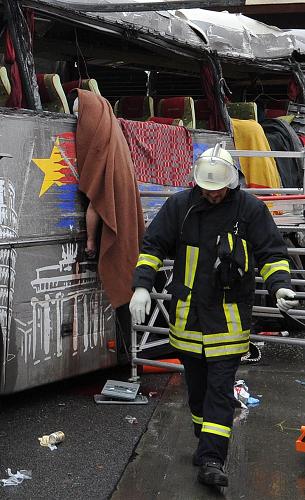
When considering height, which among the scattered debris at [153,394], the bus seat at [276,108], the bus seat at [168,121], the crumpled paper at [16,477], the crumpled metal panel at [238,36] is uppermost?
the crumpled metal panel at [238,36]

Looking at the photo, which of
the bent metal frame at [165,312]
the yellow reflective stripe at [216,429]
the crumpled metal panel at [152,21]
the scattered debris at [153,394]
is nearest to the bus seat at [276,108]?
the crumpled metal panel at [152,21]

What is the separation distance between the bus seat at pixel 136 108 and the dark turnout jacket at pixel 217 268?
3363mm

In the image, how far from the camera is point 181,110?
7.25m

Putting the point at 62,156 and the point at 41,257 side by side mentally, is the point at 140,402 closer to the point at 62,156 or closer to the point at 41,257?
the point at 41,257

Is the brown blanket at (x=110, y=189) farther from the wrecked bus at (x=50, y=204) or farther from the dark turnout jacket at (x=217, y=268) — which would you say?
the dark turnout jacket at (x=217, y=268)

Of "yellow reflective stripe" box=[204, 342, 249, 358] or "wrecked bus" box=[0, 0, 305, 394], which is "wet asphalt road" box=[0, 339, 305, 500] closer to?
"wrecked bus" box=[0, 0, 305, 394]

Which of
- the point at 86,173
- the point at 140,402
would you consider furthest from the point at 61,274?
the point at 140,402

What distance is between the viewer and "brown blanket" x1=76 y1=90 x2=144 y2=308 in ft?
17.7

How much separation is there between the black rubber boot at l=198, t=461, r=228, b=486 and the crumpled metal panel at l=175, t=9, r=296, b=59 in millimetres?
4888

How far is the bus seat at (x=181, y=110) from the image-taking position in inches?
282

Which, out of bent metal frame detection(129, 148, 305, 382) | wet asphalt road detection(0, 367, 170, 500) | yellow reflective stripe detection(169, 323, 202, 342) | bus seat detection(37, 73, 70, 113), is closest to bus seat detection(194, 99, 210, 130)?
bent metal frame detection(129, 148, 305, 382)

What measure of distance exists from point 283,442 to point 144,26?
149 inches

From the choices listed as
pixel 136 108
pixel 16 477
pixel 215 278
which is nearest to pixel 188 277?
pixel 215 278

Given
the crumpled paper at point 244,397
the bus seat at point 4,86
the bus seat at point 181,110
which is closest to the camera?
the bus seat at point 4,86
